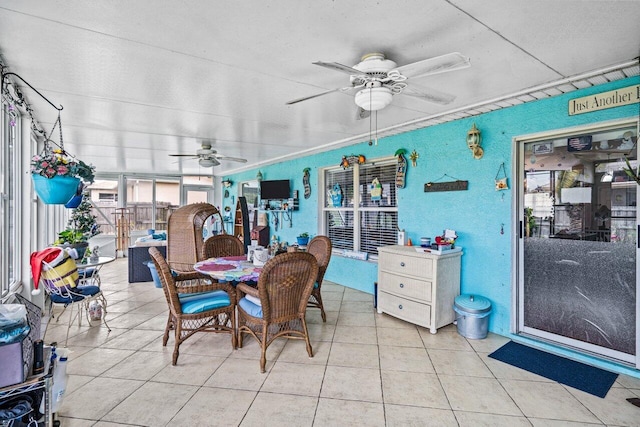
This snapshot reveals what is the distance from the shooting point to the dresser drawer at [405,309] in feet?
10.8

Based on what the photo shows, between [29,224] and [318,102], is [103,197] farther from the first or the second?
[318,102]

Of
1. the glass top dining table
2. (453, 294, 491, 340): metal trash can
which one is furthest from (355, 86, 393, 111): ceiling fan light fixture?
(453, 294, 491, 340): metal trash can

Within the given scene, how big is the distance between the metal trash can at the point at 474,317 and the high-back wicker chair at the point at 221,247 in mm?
2800

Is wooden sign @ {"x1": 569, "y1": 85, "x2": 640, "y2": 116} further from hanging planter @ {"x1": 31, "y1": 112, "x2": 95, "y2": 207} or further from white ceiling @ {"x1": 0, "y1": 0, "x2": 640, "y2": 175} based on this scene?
hanging planter @ {"x1": 31, "y1": 112, "x2": 95, "y2": 207}

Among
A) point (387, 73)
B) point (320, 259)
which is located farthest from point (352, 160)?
point (387, 73)

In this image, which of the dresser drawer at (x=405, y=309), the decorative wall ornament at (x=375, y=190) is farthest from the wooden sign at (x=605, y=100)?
the decorative wall ornament at (x=375, y=190)

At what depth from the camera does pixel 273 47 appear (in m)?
2.04

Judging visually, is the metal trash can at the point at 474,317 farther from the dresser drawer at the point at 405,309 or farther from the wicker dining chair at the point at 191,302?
the wicker dining chair at the point at 191,302

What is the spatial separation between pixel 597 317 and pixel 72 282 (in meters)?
4.87

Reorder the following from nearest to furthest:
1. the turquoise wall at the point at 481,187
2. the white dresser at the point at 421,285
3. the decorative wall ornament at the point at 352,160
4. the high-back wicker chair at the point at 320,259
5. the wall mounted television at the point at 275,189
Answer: the turquoise wall at the point at 481,187 < the white dresser at the point at 421,285 < the high-back wicker chair at the point at 320,259 < the decorative wall ornament at the point at 352,160 < the wall mounted television at the point at 275,189

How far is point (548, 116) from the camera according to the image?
2.84 metres

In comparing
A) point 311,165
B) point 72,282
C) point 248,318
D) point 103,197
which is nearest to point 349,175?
point 311,165

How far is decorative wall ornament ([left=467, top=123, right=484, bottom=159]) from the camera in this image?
10.7 feet

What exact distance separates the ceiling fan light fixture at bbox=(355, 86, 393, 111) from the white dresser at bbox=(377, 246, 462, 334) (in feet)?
5.81
